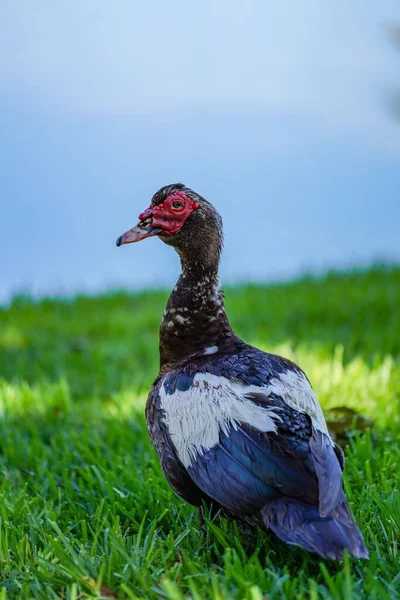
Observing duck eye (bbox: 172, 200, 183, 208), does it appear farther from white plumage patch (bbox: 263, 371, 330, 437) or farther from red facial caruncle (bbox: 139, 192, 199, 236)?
white plumage patch (bbox: 263, 371, 330, 437)

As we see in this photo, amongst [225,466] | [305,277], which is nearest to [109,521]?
[225,466]

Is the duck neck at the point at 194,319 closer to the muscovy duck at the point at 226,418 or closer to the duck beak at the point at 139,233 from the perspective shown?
the muscovy duck at the point at 226,418

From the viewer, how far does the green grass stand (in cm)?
262

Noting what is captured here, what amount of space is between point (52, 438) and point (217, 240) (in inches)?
72.3

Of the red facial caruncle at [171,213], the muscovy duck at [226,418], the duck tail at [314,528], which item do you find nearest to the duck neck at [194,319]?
the muscovy duck at [226,418]

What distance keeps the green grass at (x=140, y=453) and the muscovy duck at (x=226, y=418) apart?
171 millimetres

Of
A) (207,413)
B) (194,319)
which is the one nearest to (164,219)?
(194,319)

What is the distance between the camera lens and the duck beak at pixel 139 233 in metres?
3.17

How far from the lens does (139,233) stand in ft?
10.5

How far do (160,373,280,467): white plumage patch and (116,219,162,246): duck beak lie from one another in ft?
1.98

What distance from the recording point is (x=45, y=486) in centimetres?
393

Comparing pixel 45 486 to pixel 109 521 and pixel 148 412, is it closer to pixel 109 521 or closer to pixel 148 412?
pixel 109 521

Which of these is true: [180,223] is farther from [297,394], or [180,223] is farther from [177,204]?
[297,394]

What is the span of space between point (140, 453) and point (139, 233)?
1501 millimetres
